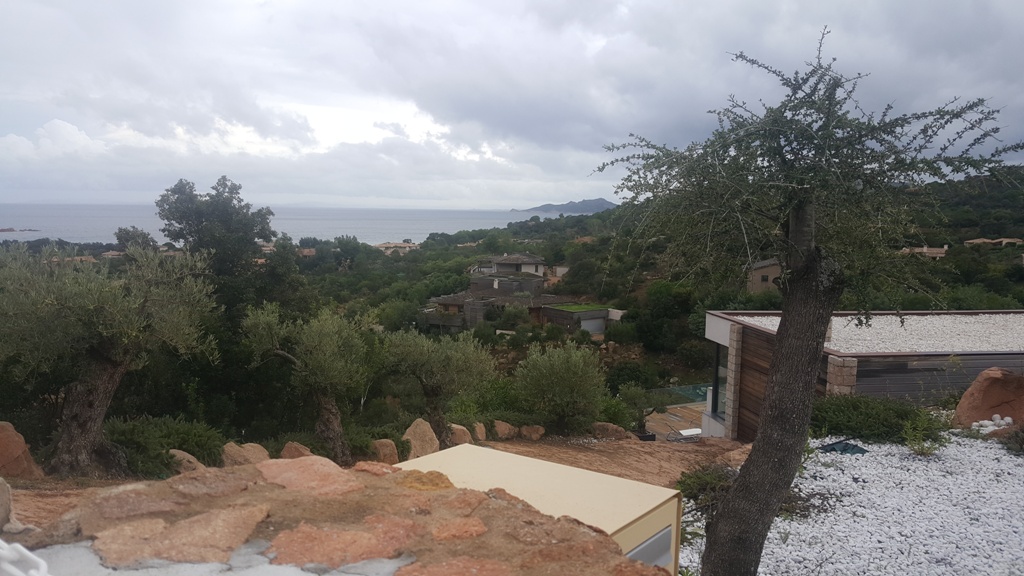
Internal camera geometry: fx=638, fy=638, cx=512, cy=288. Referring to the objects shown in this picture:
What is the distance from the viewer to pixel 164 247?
1498cm

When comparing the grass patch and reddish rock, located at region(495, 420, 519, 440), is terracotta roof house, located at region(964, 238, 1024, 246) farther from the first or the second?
reddish rock, located at region(495, 420, 519, 440)

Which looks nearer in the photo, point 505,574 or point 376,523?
point 505,574

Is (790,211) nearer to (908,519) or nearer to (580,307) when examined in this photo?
(908,519)

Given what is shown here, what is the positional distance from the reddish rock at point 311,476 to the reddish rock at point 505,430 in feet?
35.3

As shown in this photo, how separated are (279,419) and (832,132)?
12012mm

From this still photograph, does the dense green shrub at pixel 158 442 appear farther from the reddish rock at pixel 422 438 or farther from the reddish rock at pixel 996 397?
the reddish rock at pixel 996 397

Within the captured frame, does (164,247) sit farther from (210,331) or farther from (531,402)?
(531,402)

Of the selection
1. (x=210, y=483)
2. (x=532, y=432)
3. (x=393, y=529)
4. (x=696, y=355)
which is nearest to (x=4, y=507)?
(x=210, y=483)

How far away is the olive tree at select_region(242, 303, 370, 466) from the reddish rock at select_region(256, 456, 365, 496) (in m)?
7.53

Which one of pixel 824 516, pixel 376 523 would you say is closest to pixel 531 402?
pixel 824 516

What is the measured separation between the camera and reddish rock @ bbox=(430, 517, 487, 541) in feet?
7.22

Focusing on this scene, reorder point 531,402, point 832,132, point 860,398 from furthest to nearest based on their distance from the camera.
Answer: point 531,402 → point 860,398 → point 832,132

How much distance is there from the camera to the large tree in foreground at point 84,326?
7.48 m

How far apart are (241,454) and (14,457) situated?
9.06ft
